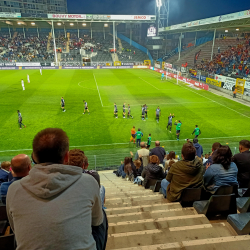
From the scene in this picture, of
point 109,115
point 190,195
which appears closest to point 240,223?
point 190,195

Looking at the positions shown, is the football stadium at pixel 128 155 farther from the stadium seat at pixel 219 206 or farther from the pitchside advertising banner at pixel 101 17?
the pitchside advertising banner at pixel 101 17

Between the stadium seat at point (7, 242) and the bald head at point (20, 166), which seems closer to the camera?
the stadium seat at point (7, 242)

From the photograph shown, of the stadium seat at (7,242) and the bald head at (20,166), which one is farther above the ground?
the bald head at (20,166)

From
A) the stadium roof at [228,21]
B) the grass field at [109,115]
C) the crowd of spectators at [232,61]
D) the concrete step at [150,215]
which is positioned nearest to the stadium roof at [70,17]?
the stadium roof at [228,21]

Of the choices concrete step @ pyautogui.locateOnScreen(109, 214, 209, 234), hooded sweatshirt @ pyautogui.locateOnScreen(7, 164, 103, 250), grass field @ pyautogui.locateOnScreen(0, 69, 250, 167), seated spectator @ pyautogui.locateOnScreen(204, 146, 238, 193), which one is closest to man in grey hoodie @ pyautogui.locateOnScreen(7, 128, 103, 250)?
hooded sweatshirt @ pyautogui.locateOnScreen(7, 164, 103, 250)

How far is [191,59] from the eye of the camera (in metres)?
51.3

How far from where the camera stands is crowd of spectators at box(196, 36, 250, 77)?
113 feet

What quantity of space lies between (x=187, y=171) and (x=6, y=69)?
55.9 meters

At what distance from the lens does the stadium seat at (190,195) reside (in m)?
4.20

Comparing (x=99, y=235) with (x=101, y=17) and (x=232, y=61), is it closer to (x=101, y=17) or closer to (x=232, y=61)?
(x=232, y=61)

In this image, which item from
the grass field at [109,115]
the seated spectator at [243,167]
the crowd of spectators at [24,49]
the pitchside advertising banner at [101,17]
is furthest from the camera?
the crowd of spectators at [24,49]

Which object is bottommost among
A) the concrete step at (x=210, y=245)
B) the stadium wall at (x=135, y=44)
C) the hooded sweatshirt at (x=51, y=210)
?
the concrete step at (x=210, y=245)

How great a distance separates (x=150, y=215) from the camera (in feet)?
13.2

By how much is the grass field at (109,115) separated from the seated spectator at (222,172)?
30.7 feet
